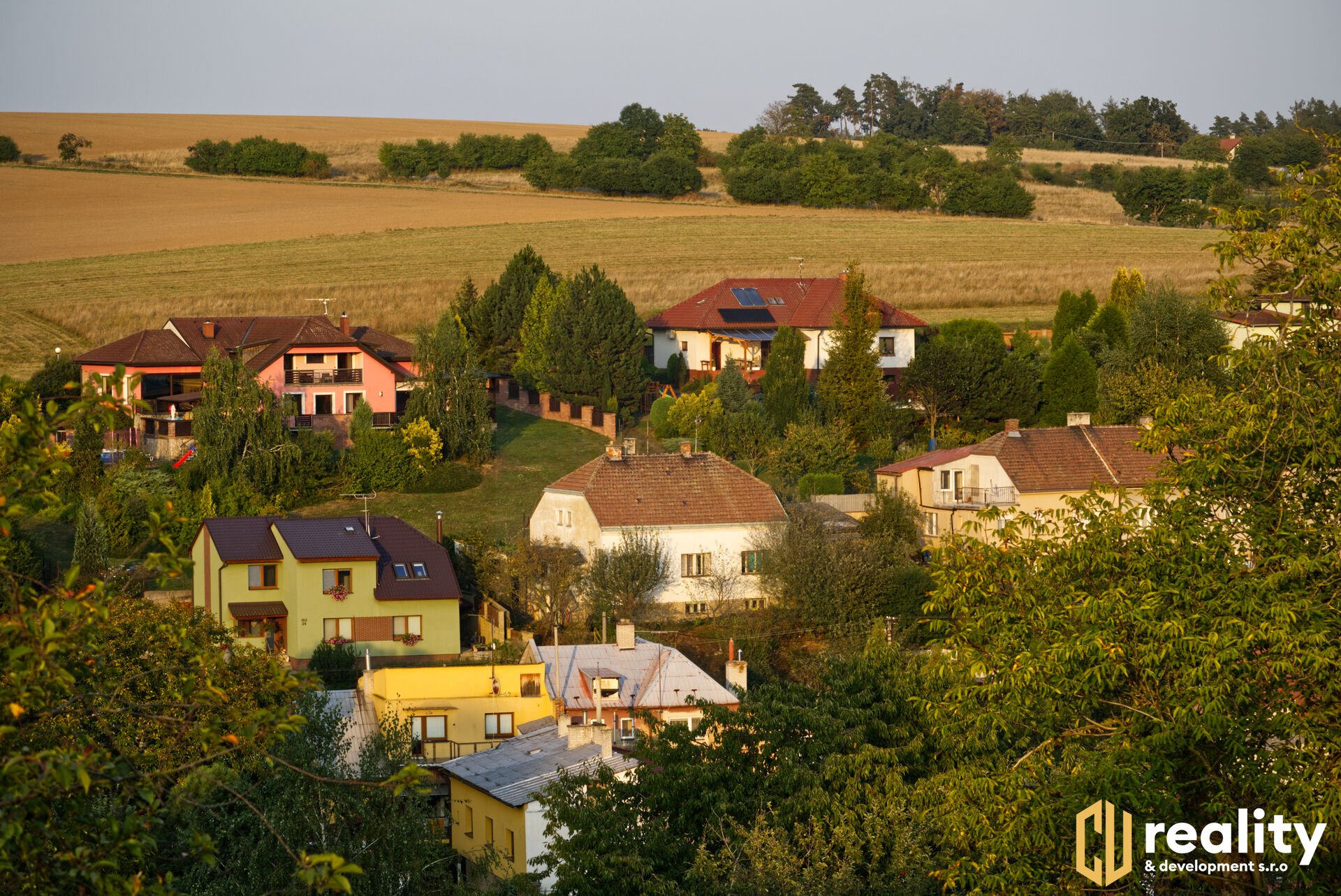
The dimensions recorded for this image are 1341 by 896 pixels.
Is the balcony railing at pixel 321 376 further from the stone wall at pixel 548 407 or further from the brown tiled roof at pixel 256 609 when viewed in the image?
the brown tiled roof at pixel 256 609

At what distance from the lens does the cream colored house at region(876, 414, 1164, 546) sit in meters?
51.7

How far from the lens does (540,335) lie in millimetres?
68188

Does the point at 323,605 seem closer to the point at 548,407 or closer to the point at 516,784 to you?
the point at 516,784

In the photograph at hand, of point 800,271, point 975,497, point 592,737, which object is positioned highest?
point 800,271

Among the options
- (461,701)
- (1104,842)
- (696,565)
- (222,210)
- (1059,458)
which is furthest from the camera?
(222,210)

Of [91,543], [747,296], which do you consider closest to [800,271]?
Answer: [747,296]

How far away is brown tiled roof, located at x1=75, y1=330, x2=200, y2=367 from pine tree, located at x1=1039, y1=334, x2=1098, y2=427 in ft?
110

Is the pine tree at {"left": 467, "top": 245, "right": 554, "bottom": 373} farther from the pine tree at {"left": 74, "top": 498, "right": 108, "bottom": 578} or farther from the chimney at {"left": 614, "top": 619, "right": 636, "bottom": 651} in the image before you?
the chimney at {"left": 614, "top": 619, "right": 636, "bottom": 651}

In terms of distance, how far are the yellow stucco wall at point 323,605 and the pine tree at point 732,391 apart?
19.8 m

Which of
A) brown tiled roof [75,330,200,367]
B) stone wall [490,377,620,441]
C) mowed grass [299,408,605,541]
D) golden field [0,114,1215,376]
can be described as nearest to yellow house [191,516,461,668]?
mowed grass [299,408,605,541]

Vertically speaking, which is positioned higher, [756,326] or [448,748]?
[756,326]

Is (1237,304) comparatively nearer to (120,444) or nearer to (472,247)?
(120,444)

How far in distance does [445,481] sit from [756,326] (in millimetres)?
22960

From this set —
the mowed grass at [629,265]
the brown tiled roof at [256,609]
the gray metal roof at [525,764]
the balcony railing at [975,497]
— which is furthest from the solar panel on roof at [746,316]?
the gray metal roof at [525,764]
